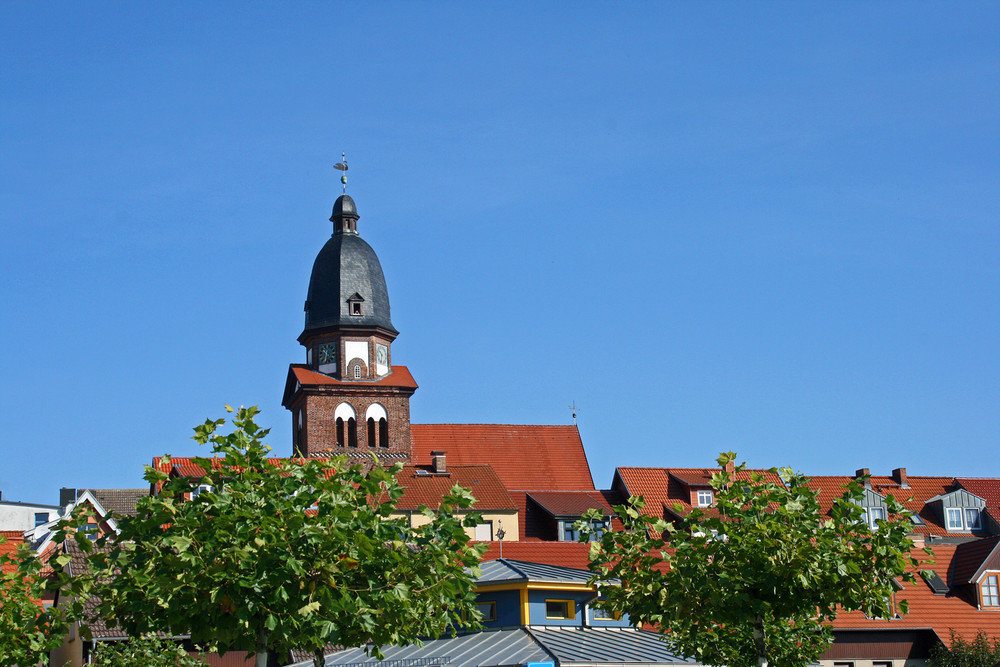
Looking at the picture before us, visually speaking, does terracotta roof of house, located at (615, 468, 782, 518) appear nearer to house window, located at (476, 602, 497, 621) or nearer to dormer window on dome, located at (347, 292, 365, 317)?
dormer window on dome, located at (347, 292, 365, 317)

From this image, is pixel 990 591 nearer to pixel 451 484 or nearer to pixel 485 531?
pixel 485 531

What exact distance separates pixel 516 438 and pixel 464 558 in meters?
66.2

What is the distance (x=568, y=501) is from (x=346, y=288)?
18888 millimetres

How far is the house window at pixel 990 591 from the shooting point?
52.5 m

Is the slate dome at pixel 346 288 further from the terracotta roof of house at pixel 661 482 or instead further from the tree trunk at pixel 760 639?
the tree trunk at pixel 760 639

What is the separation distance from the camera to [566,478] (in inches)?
3172

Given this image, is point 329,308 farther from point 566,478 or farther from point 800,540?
point 800,540

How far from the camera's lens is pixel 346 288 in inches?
3110

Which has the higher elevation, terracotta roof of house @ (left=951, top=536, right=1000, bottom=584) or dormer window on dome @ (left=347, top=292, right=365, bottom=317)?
dormer window on dome @ (left=347, top=292, right=365, bottom=317)

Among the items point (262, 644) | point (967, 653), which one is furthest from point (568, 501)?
point (262, 644)

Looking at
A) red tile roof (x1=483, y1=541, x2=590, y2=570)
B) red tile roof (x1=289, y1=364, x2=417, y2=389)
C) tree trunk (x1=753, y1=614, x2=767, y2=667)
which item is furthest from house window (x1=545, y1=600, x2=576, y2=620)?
red tile roof (x1=289, y1=364, x2=417, y2=389)

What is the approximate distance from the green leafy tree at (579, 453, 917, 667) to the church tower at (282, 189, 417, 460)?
56.9 metres

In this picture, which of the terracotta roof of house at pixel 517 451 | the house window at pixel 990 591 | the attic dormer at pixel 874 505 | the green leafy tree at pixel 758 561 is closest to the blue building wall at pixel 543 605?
the green leafy tree at pixel 758 561

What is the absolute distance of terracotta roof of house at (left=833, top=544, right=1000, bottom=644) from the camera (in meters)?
49.8
